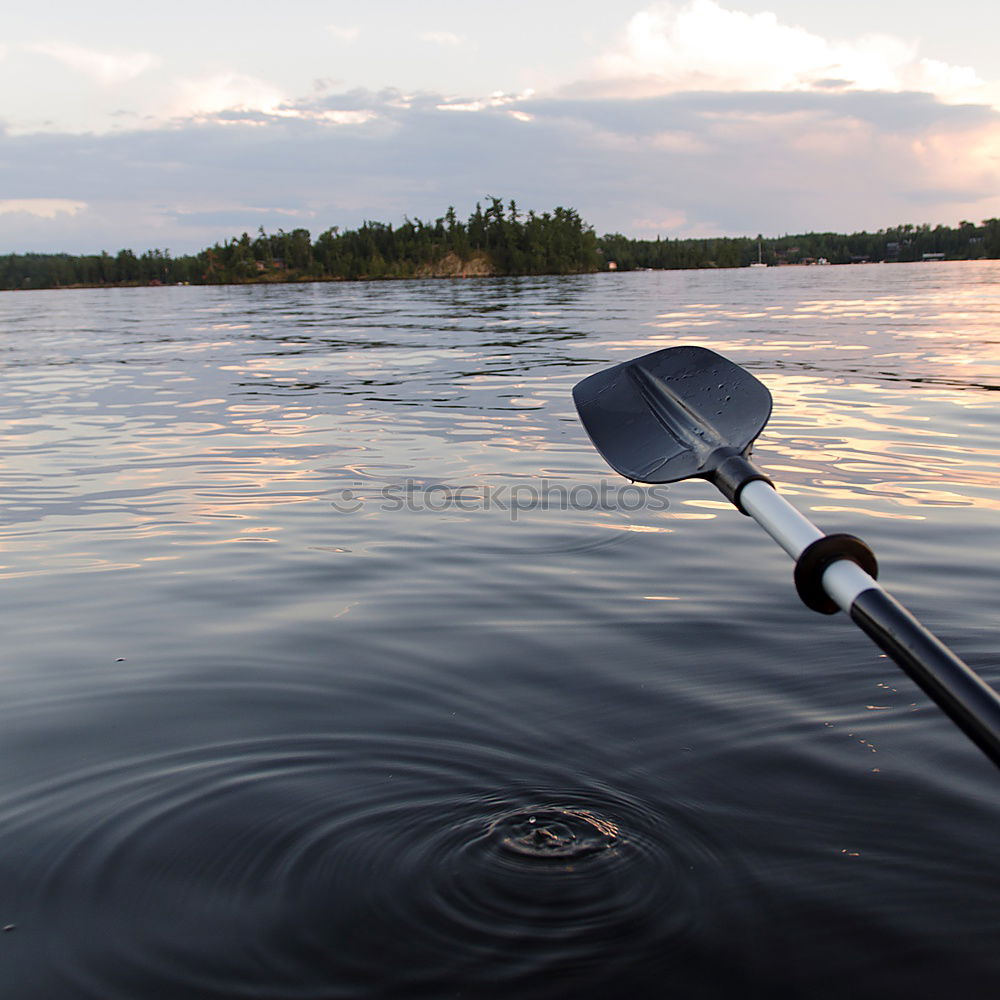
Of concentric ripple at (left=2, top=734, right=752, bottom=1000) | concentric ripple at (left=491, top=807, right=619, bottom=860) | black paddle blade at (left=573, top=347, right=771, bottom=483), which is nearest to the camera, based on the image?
concentric ripple at (left=2, top=734, right=752, bottom=1000)

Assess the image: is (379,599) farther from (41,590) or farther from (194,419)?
(194,419)

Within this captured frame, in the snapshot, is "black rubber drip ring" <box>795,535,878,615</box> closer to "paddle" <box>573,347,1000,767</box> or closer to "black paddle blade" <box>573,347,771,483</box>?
"paddle" <box>573,347,1000,767</box>

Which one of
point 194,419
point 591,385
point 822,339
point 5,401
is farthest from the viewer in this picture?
point 822,339

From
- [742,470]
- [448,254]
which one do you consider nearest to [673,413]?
[742,470]

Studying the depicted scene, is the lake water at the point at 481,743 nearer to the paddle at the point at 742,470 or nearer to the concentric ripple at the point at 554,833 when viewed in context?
the concentric ripple at the point at 554,833

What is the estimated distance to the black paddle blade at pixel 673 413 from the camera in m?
2.40

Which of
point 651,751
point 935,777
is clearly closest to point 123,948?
point 651,751

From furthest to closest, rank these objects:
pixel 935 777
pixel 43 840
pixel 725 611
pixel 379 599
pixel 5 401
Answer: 1. pixel 5 401
2. pixel 379 599
3. pixel 725 611
4. pixel 935 777
5. pixel 43 840

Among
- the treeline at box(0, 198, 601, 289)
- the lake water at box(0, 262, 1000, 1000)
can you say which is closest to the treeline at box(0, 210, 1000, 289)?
the treeline at box(0, 198, 601, 289)

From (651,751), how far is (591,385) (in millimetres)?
1272

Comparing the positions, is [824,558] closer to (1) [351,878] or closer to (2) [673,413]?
(2) [673,413]

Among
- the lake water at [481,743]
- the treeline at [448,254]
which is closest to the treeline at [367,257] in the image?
the treeline at [448,254]

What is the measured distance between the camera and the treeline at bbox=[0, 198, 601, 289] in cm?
12388

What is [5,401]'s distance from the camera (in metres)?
11.9
